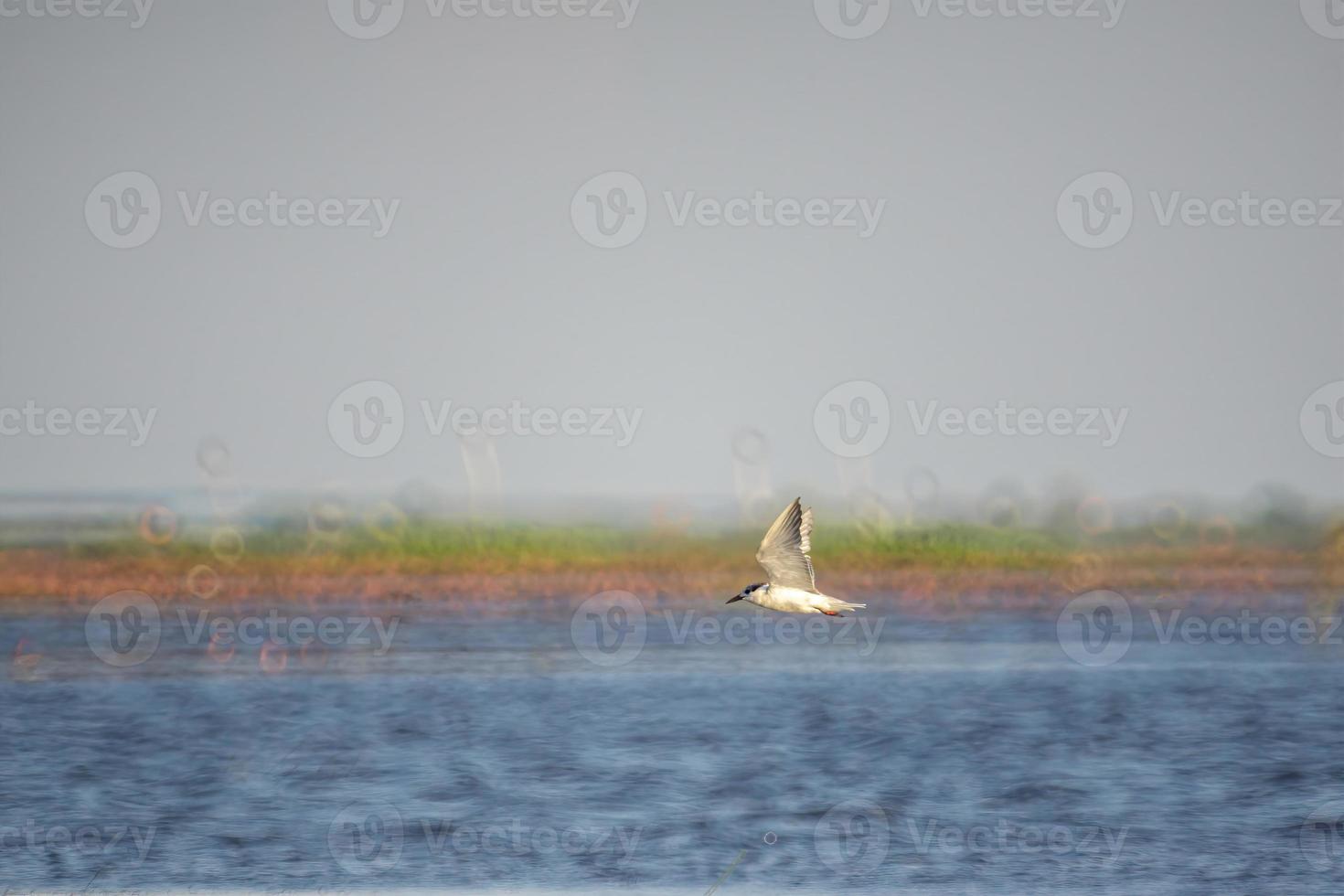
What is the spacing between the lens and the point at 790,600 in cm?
1249

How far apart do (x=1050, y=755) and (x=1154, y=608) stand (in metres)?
45.7

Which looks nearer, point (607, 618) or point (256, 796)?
point (256, 796)

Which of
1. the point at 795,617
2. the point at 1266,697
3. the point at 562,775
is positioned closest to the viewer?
the point at 562,775

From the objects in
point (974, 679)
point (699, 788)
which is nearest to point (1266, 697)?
point (974, 679)

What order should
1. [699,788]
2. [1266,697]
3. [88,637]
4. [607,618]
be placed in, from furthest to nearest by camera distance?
[607,618] < [88,637] < [1266,697] < [699,788]

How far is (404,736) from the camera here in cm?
3194

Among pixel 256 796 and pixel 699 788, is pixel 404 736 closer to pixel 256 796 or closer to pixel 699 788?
pixel 256 796
